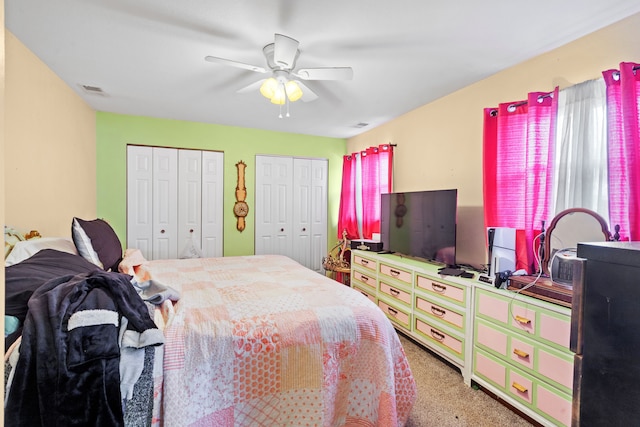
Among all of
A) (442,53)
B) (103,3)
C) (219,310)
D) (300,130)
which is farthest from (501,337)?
(300,130)

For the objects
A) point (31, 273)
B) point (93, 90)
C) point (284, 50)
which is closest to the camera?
point (31, 273)

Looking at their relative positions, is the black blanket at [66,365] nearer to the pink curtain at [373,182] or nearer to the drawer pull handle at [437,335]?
the drawer pull handle at [437,335]

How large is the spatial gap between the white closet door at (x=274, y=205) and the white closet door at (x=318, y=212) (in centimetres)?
38

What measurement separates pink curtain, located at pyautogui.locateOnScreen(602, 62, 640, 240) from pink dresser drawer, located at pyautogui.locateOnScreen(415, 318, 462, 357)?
1.28 metres

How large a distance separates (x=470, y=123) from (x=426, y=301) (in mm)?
1692

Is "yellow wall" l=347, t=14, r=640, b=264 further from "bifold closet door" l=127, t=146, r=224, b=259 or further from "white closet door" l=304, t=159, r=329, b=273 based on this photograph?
"bifold closet door" l=127, t=146, r=224, b=259

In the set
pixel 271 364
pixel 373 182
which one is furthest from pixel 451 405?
pixel 373 182

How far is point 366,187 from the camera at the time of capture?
4.24 m

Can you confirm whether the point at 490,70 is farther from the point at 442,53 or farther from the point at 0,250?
the point at 0,250

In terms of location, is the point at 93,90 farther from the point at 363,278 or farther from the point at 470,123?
the point at 470,123

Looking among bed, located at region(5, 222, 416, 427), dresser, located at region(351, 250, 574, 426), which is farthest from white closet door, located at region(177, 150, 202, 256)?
dresser, located at region(351, 250, 574, 426)

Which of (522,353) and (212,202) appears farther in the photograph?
(212,202)

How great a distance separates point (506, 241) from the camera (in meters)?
2.12

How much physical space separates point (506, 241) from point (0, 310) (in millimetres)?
2488
